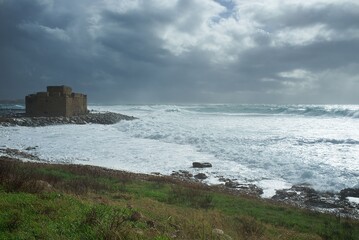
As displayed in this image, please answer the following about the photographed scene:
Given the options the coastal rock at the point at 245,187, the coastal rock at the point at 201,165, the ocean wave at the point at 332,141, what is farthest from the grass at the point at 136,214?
the ocean wave at the point at 332,141

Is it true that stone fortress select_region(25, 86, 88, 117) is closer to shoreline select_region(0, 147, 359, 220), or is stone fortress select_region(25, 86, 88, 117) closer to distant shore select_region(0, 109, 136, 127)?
A: distant shore select_region(0, 109, 136, 127)

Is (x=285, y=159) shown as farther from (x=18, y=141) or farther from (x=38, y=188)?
(x=18, y=141)

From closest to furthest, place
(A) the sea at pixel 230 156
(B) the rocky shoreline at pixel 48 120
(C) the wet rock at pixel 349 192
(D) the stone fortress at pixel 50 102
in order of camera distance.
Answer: (C) the wet rock at pixel 349 192 → (A) the sea at pixel 230 156 → (B) the rocky shoreline at pixel 48 120 → (D) the stone fortress at pixel 50 102

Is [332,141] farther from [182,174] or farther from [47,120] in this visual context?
[47,120]

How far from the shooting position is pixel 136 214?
7480 millimetres

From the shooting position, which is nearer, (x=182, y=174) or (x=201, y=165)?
(x=182, y=174)

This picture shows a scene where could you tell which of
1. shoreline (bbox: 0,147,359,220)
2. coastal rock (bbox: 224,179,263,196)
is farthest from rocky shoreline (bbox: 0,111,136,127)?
coastal rock (bbox: 224,179,263,196)

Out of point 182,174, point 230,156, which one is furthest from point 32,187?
point 230,156

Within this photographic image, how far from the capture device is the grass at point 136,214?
6141mm

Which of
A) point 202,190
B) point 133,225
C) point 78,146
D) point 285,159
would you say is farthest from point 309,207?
point 78,146

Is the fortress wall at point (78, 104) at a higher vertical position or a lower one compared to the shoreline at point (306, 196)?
higher

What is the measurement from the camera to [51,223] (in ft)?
20.9

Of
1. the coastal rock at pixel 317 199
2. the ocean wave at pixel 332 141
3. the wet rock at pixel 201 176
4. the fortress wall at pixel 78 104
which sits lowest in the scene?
the coastal rock at pixel 317 199

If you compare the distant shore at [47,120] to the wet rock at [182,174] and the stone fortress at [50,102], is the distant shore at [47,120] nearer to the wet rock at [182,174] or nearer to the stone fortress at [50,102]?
the stone fortress at [50,102]
